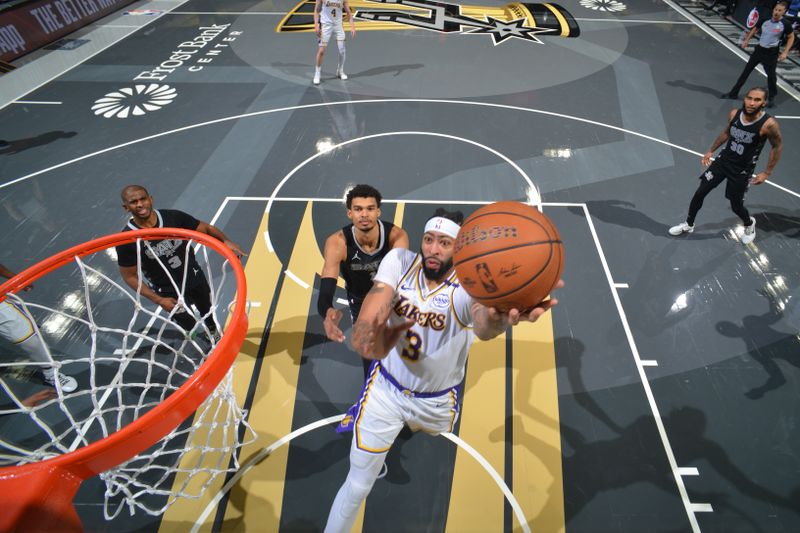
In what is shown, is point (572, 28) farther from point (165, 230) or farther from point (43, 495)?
point (43, 495)

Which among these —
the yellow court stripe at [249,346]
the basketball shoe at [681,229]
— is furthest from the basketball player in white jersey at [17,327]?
the basketball shoe at [681,229]

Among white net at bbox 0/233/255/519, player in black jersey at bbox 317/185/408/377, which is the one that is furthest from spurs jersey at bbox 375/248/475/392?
white net at bbox 0/233/255/519

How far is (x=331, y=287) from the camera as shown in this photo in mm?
3350

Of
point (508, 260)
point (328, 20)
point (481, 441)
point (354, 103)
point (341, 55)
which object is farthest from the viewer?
point (341, 55)

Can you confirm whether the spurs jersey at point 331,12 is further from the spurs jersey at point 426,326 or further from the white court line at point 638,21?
the spurs jersey at point 426,326

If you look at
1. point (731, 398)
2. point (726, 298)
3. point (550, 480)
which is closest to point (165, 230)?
point (550, 480)

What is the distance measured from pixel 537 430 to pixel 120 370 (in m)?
3.42

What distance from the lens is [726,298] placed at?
→ 16.6 ft

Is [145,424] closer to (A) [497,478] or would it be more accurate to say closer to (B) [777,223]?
(A) [497,478]

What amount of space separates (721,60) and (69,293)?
13327 millimetres

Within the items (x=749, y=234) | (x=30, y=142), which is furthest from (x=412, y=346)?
(x=30, y=142)

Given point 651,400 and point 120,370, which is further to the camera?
point 651,400

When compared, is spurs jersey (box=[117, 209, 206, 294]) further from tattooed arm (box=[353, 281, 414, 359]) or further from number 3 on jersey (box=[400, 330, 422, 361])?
number 3 on jersey (box=[400, 330, 422, 361])

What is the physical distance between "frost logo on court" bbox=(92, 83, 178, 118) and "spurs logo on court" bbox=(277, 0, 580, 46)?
434cm
